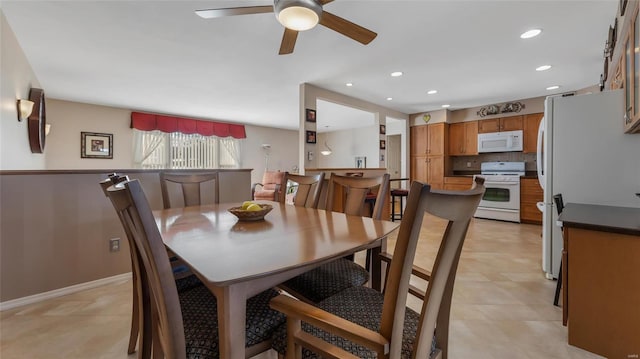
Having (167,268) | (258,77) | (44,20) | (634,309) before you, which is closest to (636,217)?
(634,309)

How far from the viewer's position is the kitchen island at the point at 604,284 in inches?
54.0

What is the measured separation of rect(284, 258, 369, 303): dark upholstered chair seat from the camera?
1329 millimetres

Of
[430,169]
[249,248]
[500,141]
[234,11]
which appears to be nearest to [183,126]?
[234,11]

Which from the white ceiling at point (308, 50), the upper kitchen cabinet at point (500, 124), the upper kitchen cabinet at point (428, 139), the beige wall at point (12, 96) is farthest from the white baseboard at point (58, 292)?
the upper kitchen cabinet at point (500, 124)

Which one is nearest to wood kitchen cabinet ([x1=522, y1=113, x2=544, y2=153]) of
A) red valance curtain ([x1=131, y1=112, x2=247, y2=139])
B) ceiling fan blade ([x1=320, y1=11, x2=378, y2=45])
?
ceiling fan blade ([x1=320, y1=11, x2=378, y2=45])

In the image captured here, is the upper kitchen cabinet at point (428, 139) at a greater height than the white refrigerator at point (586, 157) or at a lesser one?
greater

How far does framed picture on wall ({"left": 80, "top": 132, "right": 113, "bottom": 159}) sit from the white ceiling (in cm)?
66

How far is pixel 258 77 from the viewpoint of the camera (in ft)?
12.6

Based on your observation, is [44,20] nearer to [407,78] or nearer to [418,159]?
[407,78]

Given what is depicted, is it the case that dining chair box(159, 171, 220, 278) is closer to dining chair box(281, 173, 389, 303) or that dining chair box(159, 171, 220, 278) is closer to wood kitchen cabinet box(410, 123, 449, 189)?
dining chair box(281, 173, 389, 303)

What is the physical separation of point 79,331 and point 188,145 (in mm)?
5505

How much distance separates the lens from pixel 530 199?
493 centimetres

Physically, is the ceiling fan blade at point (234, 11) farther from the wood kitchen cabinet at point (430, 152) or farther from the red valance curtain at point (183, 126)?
the wood kitchen cabinet at point (430, 152)

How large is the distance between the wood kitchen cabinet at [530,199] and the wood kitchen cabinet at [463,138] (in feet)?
3.92
